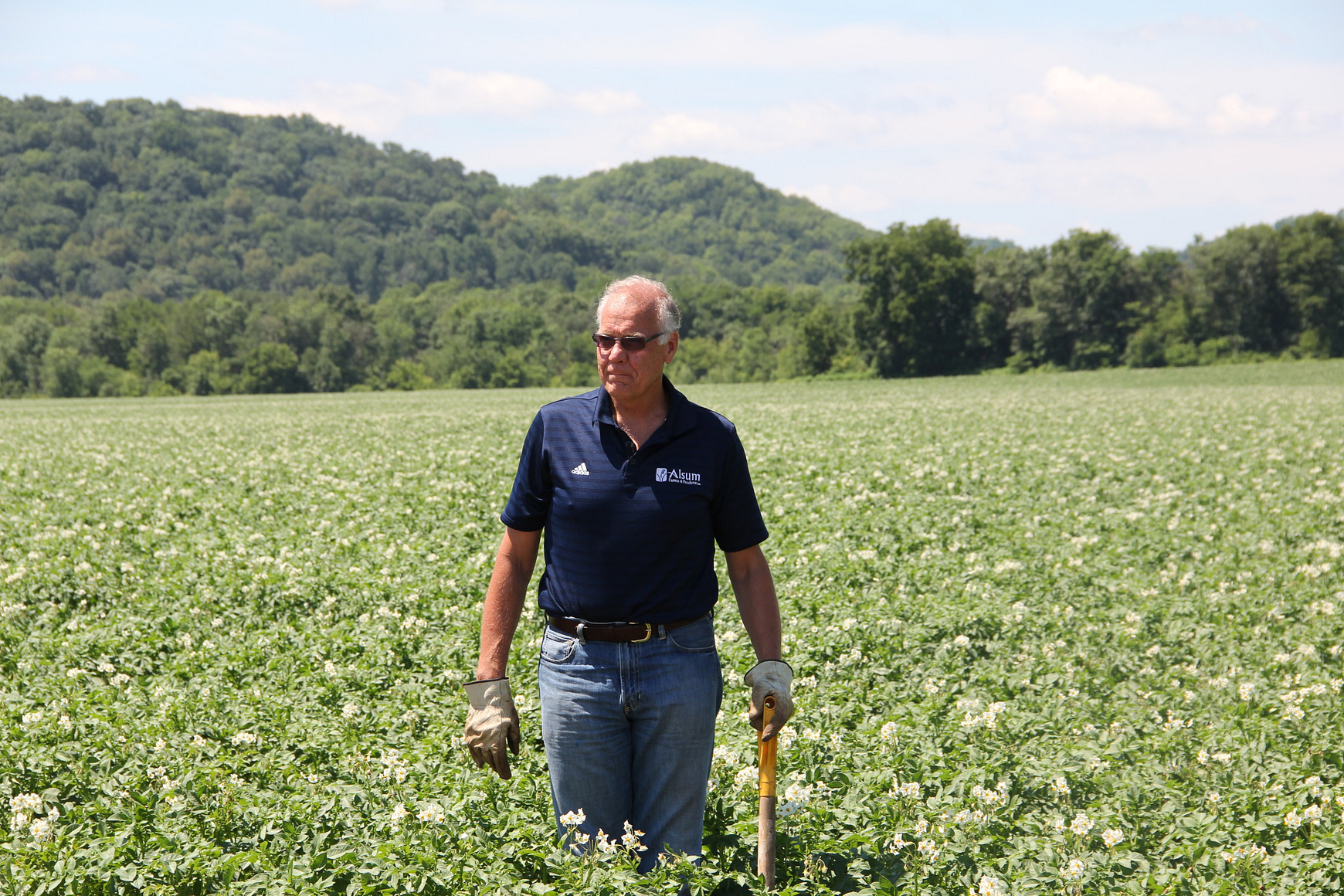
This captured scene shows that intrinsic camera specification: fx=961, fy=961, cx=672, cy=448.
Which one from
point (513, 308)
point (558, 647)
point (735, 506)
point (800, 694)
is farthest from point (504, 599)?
point (513, 308)

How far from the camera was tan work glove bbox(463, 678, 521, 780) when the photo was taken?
12.8ft

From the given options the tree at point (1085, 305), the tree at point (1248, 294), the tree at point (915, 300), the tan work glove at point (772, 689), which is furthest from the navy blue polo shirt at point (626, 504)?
the tree at point (1248, 294)

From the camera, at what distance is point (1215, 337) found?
79812mm

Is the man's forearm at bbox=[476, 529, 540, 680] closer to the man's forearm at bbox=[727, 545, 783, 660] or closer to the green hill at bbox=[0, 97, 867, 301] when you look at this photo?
the man's forearm at bbox=[727, 545, 783, 660]

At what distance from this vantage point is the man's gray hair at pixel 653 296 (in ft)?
11.8

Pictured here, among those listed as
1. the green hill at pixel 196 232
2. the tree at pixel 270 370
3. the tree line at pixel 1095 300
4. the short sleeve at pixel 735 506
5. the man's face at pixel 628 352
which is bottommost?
the short sleeve at pixel 735 506

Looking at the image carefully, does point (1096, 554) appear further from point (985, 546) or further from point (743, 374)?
point (743, 374)

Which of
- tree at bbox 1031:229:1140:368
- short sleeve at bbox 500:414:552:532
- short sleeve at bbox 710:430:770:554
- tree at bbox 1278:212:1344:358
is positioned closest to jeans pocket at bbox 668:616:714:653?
short sleeve at bbox 710:430:770:554

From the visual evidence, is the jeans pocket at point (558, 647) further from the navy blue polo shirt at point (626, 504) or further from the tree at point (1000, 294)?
the tree at point (1000, 294)

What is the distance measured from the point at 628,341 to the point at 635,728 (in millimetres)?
1490

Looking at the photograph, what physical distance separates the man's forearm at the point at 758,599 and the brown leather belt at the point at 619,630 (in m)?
0.35

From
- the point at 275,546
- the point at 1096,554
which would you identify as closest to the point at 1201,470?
the point at 1096,554

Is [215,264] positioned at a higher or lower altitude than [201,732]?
higher

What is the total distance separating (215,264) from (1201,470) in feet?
566
